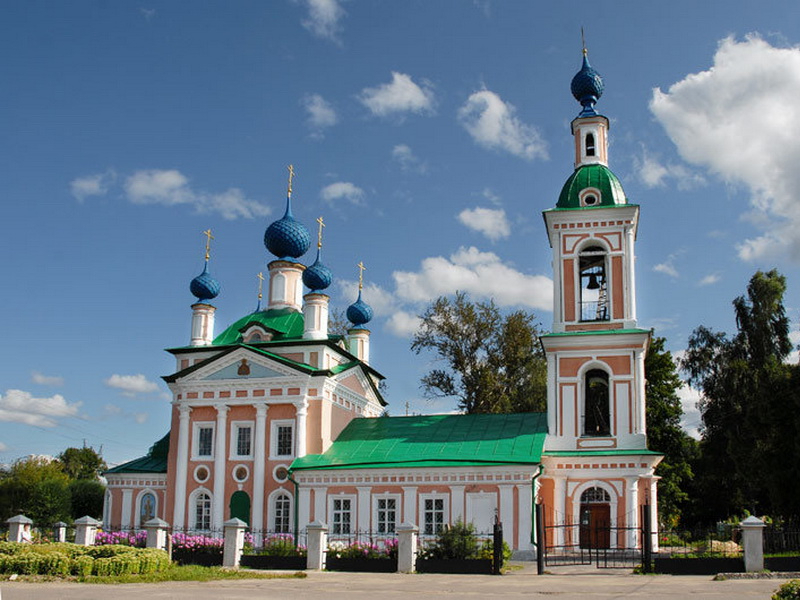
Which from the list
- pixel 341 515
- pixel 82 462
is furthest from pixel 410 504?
pixel 82 462

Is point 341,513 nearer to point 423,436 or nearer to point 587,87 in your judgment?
point 423,436

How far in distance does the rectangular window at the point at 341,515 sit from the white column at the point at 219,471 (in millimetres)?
3652

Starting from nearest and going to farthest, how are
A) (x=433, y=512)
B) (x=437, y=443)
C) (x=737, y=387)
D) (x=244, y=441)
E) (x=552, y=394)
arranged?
(x=433, y=512), (x=552, y=394), (x=437, y=443), (x=244, y=441), (x=737, y=387)

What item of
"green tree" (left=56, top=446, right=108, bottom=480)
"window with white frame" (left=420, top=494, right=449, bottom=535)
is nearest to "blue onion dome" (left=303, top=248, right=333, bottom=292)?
"window with white frame" (left=420, top=494, right=449, bottom=535)

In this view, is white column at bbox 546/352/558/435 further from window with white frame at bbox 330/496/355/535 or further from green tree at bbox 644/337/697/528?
green tree at bbox 644/337/697/528

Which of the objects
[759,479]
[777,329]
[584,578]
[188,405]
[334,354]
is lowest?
[584,578]

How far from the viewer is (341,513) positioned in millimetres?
24328

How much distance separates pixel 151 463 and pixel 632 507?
51.0 feet

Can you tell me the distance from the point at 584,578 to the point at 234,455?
13.1m

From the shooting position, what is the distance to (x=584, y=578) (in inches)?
636

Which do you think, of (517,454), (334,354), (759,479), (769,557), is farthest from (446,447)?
(759,479)

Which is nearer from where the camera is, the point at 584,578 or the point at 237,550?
the point at 584,578

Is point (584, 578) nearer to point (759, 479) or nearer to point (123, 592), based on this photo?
point (123, 592)

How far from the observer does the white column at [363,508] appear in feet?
78.4
